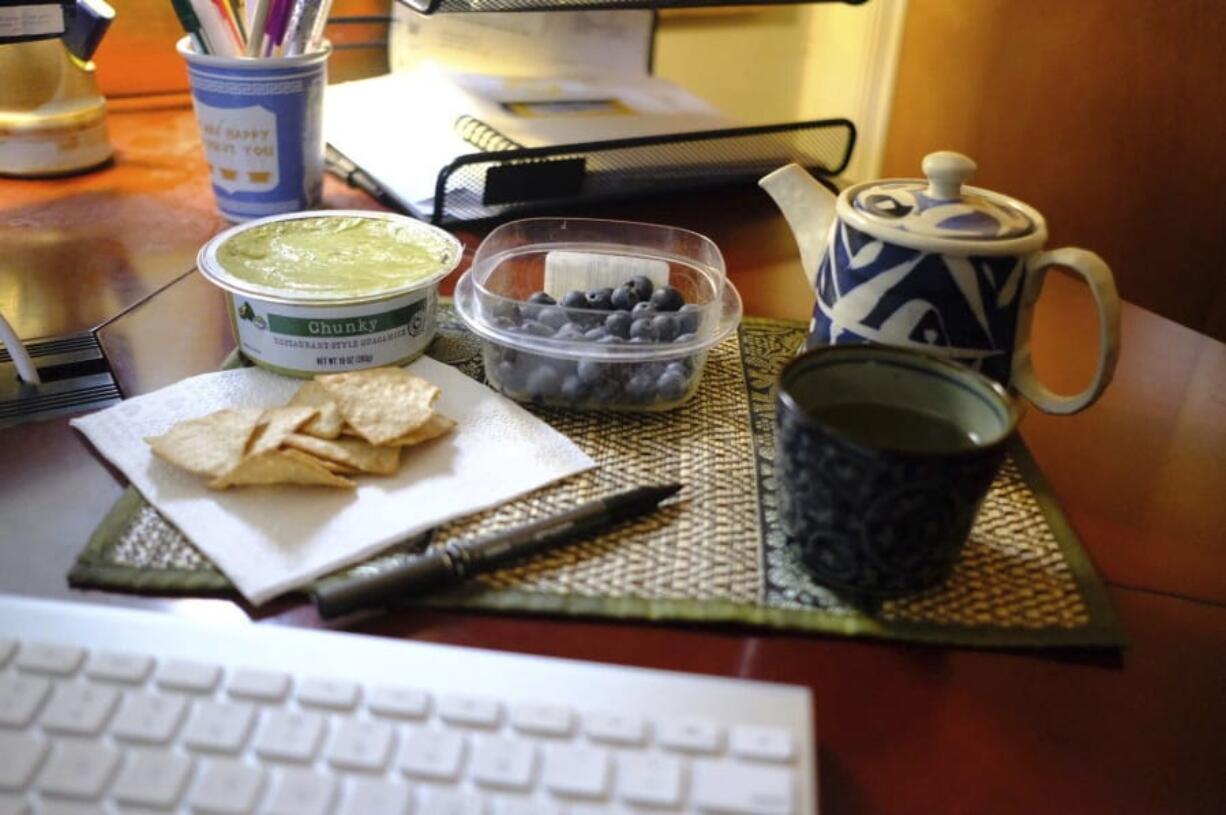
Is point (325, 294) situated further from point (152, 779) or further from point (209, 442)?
point (152, 779)

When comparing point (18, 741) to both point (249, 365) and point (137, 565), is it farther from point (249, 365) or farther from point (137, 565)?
point (249, 365)

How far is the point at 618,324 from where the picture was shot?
1.97 ft

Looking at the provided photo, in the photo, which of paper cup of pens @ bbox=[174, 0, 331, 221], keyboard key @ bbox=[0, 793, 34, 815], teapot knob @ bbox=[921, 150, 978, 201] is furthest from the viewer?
paper cup of pens @ bbox=[174, 0, 331, 221]

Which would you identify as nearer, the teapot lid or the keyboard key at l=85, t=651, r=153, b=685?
the keyboard key at l=85, t=651, r=153, b=685

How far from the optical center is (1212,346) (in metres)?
0.76

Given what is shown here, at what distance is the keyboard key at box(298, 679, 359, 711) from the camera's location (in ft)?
1.19

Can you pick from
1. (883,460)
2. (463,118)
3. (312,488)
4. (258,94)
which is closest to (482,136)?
(463,118)

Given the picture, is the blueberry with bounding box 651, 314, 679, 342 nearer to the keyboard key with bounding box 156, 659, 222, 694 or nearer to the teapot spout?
the teapot spout

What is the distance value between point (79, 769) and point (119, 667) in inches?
1.8

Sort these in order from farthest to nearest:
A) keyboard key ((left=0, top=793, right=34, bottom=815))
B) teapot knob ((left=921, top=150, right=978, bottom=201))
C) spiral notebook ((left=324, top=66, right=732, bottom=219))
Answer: spiral notebook ((left=324, top=66, right=732, bottom=219))
teapot knob ((left=921, top=150, right=978, bottom=201))
keyboard key ((left=0, top=793, right=34, bottom=815))

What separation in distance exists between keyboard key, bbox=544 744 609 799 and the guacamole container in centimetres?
34

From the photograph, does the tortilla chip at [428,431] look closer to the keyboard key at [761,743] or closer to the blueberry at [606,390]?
the blueberry at [606,390]

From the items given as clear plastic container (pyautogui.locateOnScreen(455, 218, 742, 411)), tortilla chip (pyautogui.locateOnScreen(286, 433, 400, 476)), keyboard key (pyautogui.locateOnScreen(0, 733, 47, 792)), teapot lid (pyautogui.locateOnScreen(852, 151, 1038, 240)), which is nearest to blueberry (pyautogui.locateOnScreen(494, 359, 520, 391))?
clear plastic container (pyautogui.locateOnScreen(455, 218, 742, 411))

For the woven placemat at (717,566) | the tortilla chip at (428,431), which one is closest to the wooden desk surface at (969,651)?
the woven placemat at (717,566)
